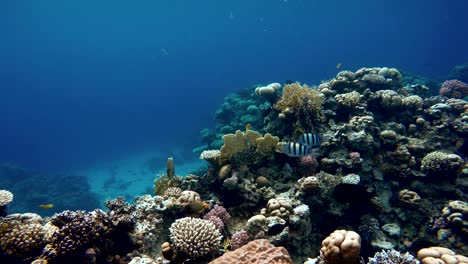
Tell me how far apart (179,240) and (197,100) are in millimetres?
76149

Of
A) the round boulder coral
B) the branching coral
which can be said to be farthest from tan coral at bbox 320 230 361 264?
the round boulder coral

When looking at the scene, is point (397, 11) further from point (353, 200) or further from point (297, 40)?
point (353, 200)

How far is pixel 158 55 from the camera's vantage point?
142 meters

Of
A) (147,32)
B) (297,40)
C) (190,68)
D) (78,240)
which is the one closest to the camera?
(78,240)

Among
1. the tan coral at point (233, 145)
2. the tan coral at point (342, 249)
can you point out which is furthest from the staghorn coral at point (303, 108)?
the tan coral at point (342, 249)

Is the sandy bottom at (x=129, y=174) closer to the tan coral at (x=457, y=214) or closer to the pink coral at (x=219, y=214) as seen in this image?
the pink coral at (x=219, y=214)

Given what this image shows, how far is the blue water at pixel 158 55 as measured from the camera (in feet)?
250

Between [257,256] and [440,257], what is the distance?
7.20 feet

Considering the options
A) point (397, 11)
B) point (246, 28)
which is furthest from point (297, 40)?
point (397, 11)

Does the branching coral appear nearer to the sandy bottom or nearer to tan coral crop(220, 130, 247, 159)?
tan coral crop(220, 130, 247, 159)

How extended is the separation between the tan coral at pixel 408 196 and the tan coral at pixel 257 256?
4523mm

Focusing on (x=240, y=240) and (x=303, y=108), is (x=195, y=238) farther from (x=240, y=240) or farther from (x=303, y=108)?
(x=303, y=108)

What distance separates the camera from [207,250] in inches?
154

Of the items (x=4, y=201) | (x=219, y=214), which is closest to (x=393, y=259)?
(x=219, y=214)
